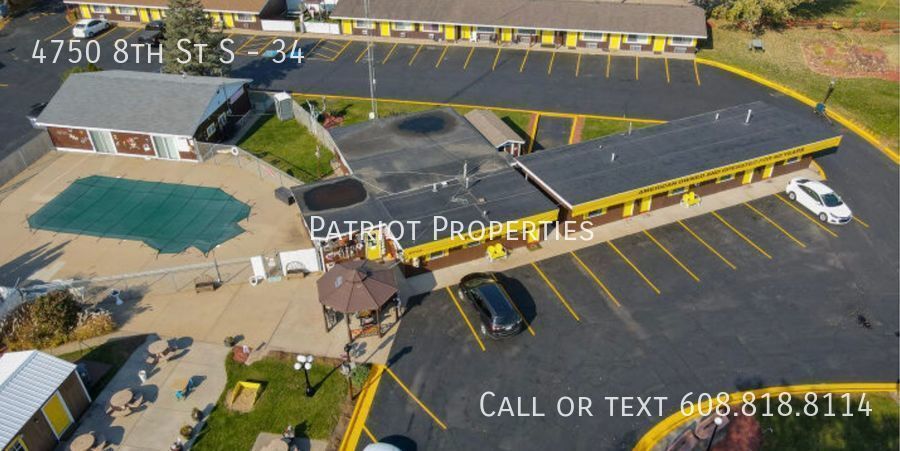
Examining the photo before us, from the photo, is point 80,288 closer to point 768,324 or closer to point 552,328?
point 552,328

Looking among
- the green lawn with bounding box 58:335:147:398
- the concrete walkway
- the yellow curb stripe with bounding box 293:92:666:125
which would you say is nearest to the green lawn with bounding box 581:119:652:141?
the yellow curb stripe with bounding box 293:92:666:125

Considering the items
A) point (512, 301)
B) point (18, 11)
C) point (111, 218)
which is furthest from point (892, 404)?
point (18, 11)

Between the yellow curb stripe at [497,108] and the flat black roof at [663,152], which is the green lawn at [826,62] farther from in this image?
the yellow curb stripe at [497,108]

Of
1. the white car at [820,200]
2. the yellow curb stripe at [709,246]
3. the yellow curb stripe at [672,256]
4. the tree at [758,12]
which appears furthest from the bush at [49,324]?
the tree at [758,12]

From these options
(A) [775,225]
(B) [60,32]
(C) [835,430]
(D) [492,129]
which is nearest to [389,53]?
(D) [492,129]

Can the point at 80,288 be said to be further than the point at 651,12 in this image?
No

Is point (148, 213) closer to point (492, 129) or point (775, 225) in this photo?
point (492, 129)

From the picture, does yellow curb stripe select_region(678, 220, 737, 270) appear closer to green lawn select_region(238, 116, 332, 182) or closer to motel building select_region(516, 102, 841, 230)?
motel building select_region(516, 102, 841, 230)
